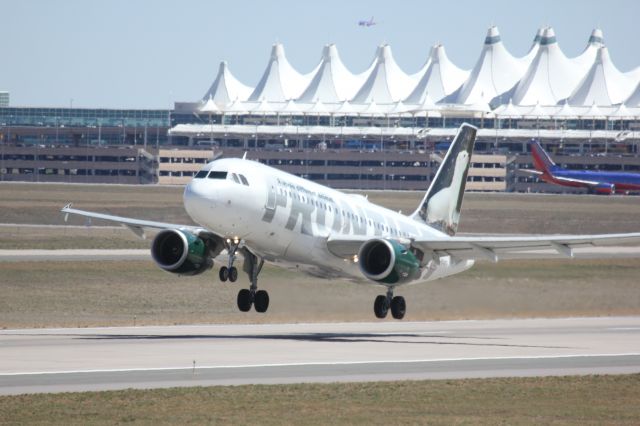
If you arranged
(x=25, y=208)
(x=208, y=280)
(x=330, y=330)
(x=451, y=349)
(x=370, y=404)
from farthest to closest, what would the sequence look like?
(x=25, y=208) → (x=208, y=280) → (x=330, y=330) → (x=451, y=349) → (x=370, y=404)

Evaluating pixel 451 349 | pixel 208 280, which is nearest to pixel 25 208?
pixel 208 280

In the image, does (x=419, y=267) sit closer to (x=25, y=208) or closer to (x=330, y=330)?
(x=330, y=330)

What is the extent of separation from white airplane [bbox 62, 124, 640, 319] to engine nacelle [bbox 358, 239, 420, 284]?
32mm

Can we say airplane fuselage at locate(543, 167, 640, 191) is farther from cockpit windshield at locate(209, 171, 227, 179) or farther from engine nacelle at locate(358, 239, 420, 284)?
cockpit windshield at locate(209, 171, 227, 179)

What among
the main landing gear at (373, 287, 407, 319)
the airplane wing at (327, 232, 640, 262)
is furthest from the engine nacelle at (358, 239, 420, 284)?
the main landing gear at (373, 287, 407, 319)

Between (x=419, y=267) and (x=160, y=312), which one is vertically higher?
(x=419, y=267)

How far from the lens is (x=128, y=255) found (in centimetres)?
8556

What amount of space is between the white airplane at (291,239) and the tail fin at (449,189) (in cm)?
648

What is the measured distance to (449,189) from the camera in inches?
2270

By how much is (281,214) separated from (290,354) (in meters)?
6.38

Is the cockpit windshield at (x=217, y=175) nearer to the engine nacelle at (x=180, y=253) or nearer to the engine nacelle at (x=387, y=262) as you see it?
the engine nacelle at (x=180, y=253)

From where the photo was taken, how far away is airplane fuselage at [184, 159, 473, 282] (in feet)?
139

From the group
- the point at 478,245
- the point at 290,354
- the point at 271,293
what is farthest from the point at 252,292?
the point at 478,245

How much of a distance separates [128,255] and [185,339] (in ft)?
136
